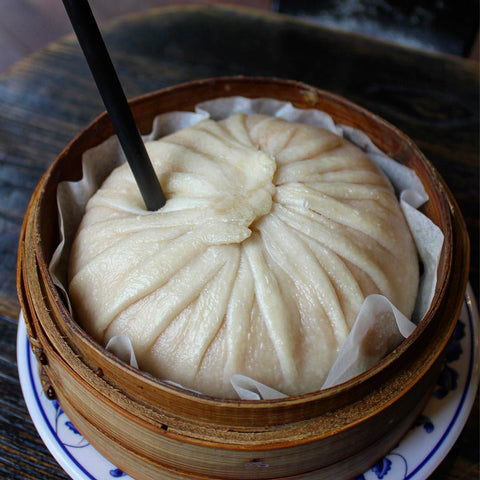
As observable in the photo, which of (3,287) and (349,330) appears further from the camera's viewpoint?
(3,287)

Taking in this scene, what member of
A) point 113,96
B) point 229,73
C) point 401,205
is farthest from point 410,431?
point 229,73

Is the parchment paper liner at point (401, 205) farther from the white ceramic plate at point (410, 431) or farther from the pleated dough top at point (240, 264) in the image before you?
the white ceramic plate at point (410, 431)

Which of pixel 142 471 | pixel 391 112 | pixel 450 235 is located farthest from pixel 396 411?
pixel 391 112

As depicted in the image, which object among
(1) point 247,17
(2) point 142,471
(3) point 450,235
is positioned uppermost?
(1) point 247,17

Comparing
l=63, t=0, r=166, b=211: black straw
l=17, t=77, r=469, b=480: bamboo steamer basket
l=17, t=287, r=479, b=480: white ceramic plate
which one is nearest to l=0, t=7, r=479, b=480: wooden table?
l=17, t=287, r=479, b=480: white ceramic plate

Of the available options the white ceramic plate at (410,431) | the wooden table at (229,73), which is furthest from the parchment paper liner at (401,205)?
the wooden table at (229,73)

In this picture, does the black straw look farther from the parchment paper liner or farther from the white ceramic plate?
the white ceramic plate

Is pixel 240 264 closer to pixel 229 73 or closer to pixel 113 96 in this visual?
pixel 113 96

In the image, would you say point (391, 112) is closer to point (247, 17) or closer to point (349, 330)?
point (247, 17)
